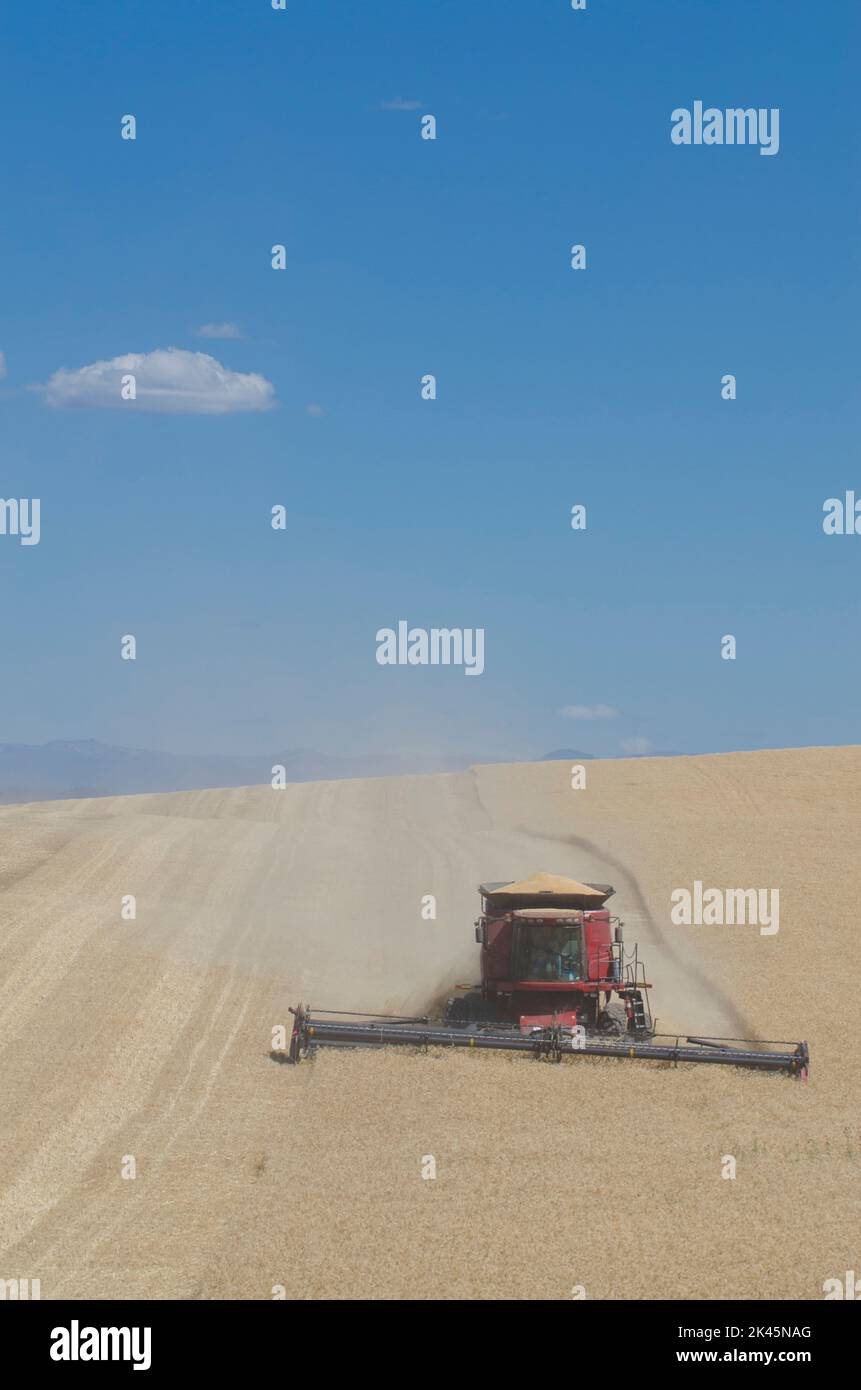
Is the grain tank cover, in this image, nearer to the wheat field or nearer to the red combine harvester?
the red combine harvester

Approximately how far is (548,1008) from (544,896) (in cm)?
210

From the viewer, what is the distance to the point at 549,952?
2811 centimetres

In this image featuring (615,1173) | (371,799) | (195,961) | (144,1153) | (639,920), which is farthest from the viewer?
(371,799)

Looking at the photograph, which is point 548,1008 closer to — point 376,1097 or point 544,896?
point 544,896

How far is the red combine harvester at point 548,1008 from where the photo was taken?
25438mm

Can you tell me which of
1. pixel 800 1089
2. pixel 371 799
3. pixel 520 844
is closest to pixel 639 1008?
pixel 800 1089

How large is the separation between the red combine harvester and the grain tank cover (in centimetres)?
2

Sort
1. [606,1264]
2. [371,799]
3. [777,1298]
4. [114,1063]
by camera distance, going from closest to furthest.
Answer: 1. [777,1298]
2. [606,1264]
3. [114,1063]
4. [371,799]

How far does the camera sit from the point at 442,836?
2112 inches

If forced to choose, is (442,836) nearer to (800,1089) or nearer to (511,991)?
(511,991)

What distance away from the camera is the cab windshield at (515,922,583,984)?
28.1 metres

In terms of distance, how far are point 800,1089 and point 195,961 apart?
570 inches

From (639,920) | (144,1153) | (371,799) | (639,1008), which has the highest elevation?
(371,799)

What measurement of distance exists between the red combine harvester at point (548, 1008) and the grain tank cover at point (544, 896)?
2 centimetres
